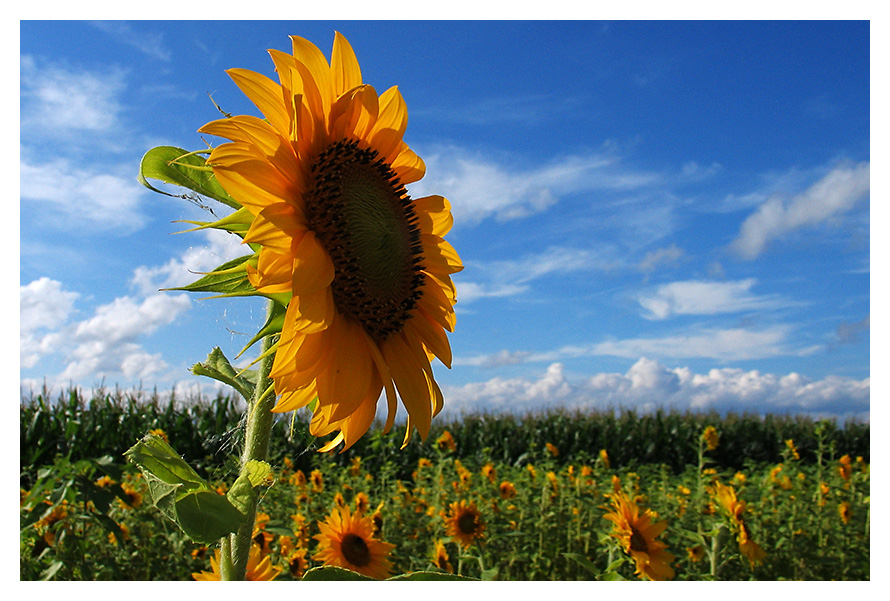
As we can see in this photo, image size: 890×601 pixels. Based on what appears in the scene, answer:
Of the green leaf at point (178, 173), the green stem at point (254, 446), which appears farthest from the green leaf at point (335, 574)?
the green leaf at point (178, 173)

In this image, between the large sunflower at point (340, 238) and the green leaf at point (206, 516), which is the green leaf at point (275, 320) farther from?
the green leaf at point (206, 516)

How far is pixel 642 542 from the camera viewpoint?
2.60 m

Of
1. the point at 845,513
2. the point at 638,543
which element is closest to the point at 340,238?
the point at 638,543

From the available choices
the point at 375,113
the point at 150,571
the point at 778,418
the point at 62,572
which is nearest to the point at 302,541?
the point at 150,571

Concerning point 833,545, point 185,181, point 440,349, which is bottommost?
point 833,545

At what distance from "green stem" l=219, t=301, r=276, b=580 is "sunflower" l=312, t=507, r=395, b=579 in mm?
1793

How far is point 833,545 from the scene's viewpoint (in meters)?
4.48

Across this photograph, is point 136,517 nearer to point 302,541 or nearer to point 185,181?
point 302,541

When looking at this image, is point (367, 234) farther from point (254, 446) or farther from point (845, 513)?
point (845, 513)

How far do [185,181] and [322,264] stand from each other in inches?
8.4

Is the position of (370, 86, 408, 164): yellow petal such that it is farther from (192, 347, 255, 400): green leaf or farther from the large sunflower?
(192, 347, 255, 400): green leaf

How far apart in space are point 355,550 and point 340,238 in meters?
2.00

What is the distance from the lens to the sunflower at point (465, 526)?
10.7 ft

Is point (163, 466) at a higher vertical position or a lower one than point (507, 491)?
higher
